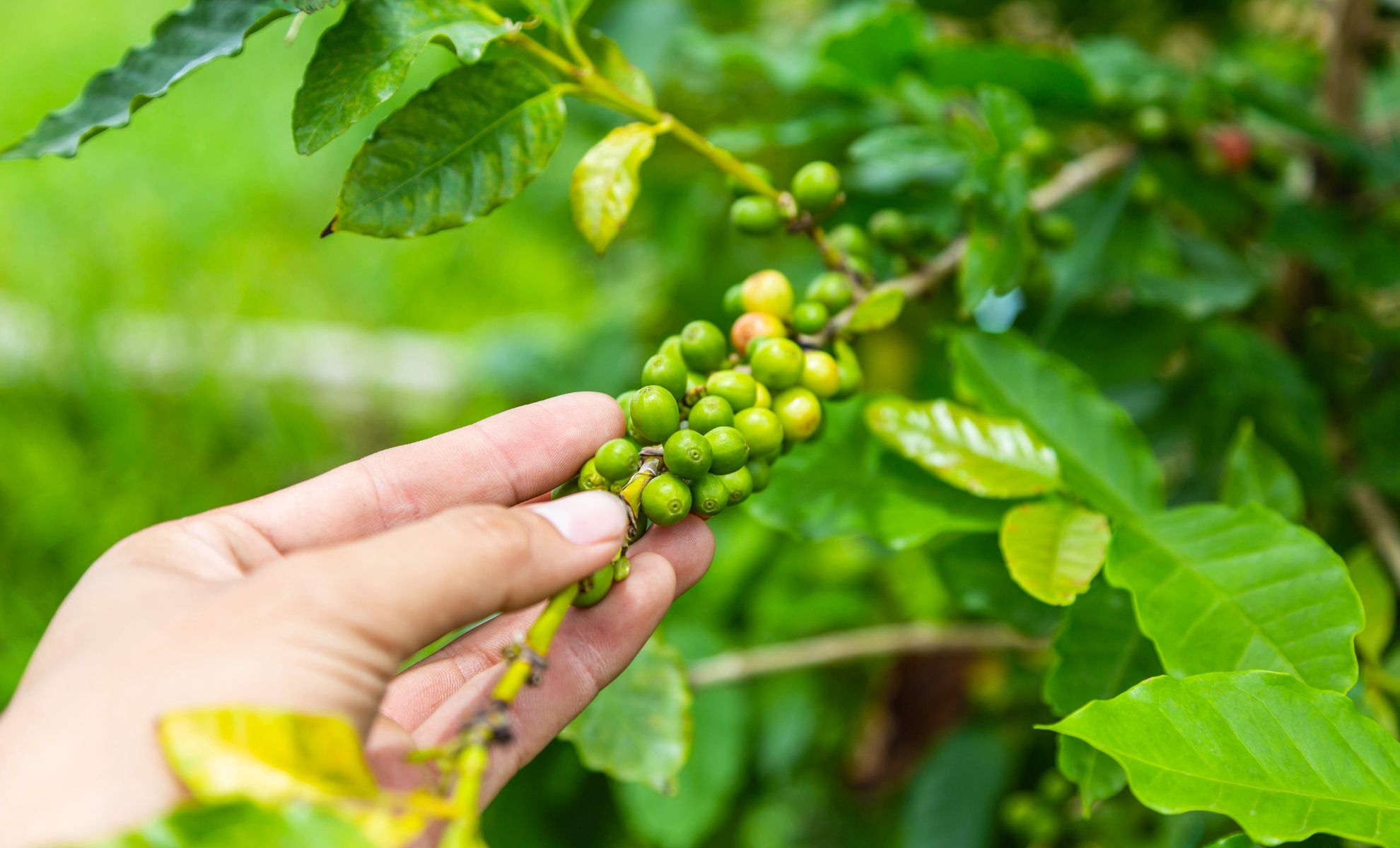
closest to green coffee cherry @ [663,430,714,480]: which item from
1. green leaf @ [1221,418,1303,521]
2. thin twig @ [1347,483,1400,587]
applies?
green leaf @ [1221,418,1303,521]

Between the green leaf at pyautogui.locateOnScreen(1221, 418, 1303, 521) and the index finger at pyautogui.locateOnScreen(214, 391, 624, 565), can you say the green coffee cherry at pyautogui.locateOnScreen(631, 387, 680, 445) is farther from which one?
the green leaf at pyautogui.locateOnScreen(1221, 418, 1303, 521)

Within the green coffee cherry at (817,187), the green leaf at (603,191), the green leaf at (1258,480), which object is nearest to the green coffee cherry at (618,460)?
the green leaf at (603,191)

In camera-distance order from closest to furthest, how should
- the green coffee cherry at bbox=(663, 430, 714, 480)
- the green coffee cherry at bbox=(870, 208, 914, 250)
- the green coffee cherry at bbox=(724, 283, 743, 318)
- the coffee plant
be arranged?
1. the coffee plant
2. the green coffee cherry at bbox=(663, 430, 714, 480)
3. the green coffee cherry at bbox=(724, 283, 743, 318)
4. the green coffee cherry at bbox=(870, 208, 914, 250)

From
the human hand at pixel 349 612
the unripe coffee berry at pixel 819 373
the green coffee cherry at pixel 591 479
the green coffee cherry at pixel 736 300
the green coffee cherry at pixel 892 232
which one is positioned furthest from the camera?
the green coffee cherry at pixel 892 232

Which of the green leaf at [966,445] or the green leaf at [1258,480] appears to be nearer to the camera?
the green leaf at [966,445]

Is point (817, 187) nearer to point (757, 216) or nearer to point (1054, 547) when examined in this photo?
point (757, 216)

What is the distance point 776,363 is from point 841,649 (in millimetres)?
925

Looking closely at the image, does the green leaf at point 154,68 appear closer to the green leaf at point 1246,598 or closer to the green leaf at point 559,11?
the green leaf at point 559,11

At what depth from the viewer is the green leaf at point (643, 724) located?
1270 millimetres

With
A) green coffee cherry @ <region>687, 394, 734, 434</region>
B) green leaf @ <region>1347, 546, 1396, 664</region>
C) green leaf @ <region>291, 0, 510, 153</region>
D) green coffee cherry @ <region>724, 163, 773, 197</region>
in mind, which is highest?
green leaf @ <region>291, 0, 510, 153</region>

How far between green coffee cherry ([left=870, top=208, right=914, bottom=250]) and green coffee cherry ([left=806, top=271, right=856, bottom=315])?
0.20 metres

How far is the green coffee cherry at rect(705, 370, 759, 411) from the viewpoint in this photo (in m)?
1.07

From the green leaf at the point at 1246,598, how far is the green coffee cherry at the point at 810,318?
44 centimetres

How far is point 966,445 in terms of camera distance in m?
1.24
